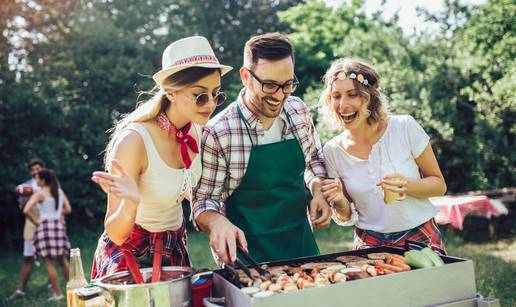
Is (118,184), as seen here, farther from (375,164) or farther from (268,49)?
(375,164)

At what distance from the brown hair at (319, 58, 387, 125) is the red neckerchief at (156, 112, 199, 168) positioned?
2.68ft

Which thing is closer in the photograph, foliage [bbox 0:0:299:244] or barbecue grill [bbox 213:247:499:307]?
barbecue grill [bbox 213:247:499:307]

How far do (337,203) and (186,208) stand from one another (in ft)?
33.4

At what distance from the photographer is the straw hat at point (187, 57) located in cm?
208

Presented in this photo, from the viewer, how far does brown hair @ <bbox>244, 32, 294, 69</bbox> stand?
2262 millimetres

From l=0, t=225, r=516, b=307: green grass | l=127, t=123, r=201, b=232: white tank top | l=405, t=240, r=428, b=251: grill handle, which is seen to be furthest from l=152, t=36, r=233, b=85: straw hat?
l=0, t=225, r=516, b=307: green grass

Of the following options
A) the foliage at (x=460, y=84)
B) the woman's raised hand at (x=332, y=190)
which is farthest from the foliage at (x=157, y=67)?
the woman's raised hand at (x=332, y=190)

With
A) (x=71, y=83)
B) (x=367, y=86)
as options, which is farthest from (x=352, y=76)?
(x=71, y=83)

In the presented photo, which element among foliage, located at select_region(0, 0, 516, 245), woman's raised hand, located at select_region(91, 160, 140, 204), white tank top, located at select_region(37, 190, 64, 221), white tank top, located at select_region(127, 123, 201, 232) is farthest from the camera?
foliage, located at select_region(0, 0, 516, 245)

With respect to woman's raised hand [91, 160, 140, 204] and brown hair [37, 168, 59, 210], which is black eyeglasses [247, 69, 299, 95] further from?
brown hair [37, 168, 59, 210]

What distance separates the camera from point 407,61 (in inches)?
371

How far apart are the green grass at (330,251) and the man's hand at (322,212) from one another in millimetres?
3087

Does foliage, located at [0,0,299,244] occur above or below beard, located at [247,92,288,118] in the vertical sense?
above

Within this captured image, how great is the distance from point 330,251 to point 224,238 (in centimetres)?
625
